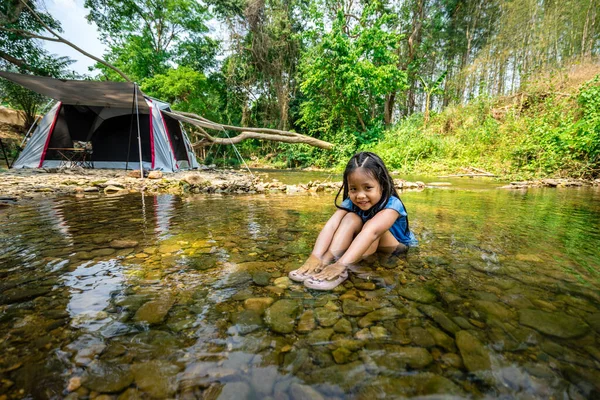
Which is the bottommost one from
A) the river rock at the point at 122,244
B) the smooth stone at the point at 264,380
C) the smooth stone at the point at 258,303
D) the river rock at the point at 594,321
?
the smooth stone at the point at 258,303

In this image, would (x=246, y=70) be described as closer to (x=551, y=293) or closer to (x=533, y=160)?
(x=533, y=160)

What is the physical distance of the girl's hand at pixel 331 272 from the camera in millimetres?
1561

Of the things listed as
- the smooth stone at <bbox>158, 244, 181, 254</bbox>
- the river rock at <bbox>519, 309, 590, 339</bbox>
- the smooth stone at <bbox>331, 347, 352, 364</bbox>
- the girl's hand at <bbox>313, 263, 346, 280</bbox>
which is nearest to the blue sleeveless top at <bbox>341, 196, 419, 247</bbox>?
the girl's hand at <bbox>313, 263, 346, 280</bbox>

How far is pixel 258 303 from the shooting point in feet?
4.32

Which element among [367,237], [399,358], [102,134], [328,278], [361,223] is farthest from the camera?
[102,134]

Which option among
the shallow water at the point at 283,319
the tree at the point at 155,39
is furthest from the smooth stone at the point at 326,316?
the tree at the point at 155,39

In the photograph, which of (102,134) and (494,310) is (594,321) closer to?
(494,310)

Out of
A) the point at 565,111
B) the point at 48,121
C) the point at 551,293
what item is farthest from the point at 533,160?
the point at 48,121

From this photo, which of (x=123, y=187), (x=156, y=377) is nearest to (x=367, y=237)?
(x=156, y=377)

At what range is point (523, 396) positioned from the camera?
0.76 metres

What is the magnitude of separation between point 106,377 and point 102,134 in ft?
35.6

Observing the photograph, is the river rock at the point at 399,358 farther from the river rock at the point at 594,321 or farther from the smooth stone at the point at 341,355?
the river rock at the point at 594,321

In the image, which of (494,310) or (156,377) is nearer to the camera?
(156,377)

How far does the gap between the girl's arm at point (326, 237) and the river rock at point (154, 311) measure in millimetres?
953
